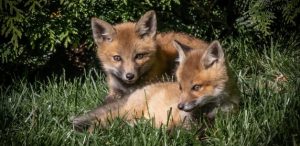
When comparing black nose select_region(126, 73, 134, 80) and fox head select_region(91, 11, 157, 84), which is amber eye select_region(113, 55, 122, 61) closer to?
fox head select_region(91, 11, 157, 84)

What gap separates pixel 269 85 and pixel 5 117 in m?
2.65

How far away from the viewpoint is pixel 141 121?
5.18 m

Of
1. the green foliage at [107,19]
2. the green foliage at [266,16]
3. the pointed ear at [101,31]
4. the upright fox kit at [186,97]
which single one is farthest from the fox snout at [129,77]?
the green foliage at [266,16]

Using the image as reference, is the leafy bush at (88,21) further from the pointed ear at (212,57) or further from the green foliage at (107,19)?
the pointed ear at (212,57)

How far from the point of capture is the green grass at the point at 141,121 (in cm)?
490

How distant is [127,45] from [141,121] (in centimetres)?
170

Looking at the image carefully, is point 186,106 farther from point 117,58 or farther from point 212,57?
point 117,58

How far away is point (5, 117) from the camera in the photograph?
550 cm

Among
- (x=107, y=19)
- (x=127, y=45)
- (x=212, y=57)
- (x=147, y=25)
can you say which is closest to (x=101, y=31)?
(x=127, y=45)

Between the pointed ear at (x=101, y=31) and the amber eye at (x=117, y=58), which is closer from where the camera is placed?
the pointed ear at (x=101, y=31)

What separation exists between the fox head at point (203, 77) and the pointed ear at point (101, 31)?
150cm

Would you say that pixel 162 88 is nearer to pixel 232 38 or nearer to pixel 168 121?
pixel 168 121

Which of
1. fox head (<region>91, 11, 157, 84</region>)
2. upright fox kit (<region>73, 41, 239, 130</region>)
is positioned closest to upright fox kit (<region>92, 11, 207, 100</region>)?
fox head (<region>91, 11, 157, 84</region>)

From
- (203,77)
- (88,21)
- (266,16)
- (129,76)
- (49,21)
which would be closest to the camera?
(203,77)
